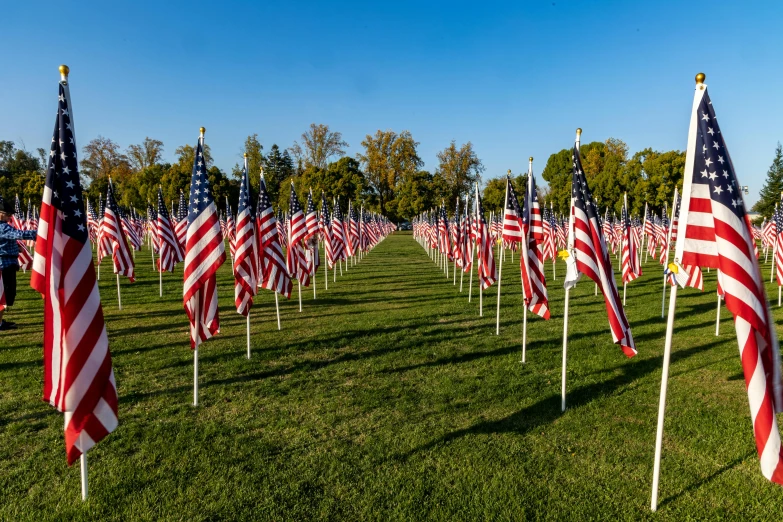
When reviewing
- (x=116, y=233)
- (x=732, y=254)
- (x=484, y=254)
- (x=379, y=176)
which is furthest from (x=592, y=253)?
(x=379, y=176)

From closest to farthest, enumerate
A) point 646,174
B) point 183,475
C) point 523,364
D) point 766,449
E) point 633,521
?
point 766,449 < point 633,521 < point 183,475 < point 523,364 < point 646,174

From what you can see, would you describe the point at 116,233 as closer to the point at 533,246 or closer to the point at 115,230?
the point at 115,230

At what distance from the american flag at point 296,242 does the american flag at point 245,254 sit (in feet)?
14.2

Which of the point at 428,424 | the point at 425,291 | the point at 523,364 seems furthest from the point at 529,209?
the point at 425,291

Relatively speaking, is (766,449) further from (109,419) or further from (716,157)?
(109,419)

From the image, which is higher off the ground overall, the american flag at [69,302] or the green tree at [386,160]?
the green tree at [386,160]

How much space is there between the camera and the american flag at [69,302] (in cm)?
444

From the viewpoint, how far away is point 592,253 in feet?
19.8

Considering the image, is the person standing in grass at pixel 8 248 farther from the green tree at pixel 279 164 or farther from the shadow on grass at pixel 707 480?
the green tree at pixel 279 164

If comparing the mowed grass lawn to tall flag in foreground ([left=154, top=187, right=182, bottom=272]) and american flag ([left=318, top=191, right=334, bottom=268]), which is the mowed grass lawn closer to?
tall flag in foreground ([left=154, top=187, right=182, bottom=272])

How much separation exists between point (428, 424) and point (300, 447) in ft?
5.64

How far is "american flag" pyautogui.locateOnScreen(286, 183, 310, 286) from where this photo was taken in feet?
45.2

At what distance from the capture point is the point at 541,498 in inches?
191

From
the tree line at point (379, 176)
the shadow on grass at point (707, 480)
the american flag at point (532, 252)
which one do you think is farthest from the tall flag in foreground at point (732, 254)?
the tree line at point (379, 176)
